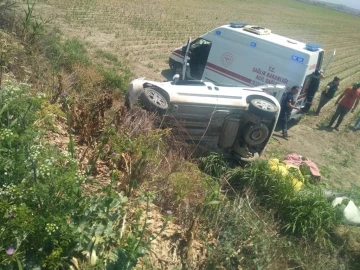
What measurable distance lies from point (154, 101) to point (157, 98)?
0.15m

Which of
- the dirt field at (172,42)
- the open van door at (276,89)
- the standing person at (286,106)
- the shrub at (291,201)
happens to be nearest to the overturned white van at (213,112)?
the shrub at (291,201)

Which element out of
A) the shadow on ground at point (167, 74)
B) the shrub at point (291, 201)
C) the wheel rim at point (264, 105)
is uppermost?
the wheel rim at point (264, 105)

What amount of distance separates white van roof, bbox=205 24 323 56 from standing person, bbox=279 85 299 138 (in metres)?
1.09

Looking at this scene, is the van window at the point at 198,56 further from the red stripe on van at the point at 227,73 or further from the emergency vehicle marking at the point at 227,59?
the emergency vehicle marking at the point at 227,59

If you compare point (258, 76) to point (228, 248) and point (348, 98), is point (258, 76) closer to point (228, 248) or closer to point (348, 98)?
point (348, 98)

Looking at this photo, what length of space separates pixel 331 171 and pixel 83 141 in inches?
260

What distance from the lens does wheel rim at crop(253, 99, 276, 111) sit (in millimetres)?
7254

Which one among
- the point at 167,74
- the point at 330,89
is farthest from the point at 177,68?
the point at 330,89

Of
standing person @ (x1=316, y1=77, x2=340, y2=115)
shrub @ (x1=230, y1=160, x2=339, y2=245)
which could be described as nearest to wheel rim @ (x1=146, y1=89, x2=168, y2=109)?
shrub @ (x1=230, y1=160, x2=339, y2=245)

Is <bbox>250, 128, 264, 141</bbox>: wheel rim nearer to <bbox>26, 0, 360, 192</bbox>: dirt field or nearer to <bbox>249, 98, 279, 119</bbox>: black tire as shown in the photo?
<bbox>249, 98, 279, 119</bbox>: black tire

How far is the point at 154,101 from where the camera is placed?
6539 millimetres

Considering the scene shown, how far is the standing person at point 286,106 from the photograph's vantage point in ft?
32.1

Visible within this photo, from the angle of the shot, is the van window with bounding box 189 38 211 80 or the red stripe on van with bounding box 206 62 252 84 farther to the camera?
the van window with bounding box 189 38 211 80

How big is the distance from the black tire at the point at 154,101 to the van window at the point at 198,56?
5372mm
